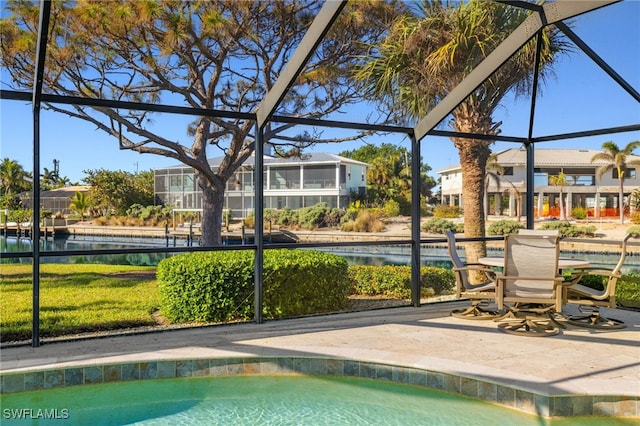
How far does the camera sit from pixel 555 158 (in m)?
36.0

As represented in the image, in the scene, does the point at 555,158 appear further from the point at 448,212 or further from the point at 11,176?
the point at 11,176

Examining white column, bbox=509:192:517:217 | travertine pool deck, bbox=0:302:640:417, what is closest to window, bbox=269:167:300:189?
white column, bbox=509:192:517:217

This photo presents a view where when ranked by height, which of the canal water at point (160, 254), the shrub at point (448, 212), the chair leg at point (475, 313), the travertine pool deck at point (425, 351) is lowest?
the canal water at point (160, 254)

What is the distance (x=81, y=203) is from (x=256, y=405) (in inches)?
1110

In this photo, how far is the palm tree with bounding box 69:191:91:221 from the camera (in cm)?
2889

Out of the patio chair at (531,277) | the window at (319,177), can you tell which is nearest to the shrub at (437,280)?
the patio chair at (531,277)

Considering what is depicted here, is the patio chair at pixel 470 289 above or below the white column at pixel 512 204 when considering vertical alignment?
below

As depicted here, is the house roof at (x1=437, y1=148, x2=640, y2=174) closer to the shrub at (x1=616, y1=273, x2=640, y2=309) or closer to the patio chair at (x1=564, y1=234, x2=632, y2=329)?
the shrub at (x1=616, y1=273, x2=640, y2=309)

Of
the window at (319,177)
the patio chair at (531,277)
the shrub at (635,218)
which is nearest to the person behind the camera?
the patio chair at (531,277)

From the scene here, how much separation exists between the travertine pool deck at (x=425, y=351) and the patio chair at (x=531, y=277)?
0.26m

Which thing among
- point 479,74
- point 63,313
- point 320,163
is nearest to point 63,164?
point 320,163

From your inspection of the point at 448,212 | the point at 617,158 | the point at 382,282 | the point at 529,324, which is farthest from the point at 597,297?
the point at 617,158

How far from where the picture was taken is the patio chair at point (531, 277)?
17.1 ft

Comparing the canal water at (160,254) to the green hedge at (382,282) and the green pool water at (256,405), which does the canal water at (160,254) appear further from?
the green pool water at (256,405)
